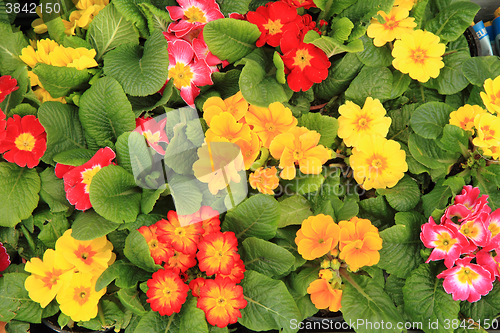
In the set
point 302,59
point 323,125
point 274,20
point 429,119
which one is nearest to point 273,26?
point 274,20

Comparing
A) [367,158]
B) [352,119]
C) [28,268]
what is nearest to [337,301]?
[367,158]

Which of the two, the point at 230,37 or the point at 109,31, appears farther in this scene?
the point at 109,31

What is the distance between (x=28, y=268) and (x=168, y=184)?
1.85 feet

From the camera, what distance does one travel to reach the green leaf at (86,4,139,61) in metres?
1.37

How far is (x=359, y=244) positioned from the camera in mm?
1170

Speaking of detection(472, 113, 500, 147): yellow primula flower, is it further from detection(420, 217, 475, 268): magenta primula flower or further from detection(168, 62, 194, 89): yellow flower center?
detection(168, 62, 194, 89): yellow flower center

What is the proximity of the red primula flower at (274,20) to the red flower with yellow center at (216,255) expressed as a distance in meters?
0.72

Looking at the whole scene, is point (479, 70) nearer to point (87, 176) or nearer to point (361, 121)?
point (361, 121)

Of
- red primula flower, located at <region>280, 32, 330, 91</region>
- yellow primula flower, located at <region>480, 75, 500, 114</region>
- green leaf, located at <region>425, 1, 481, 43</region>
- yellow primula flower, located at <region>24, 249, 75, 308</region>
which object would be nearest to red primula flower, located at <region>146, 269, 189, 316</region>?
yellow primula flower, located at <region>24, 249, 75, 308</region>

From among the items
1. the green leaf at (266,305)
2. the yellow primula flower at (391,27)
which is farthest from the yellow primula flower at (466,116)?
the green leaf at (266,305)

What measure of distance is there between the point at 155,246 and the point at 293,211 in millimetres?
501

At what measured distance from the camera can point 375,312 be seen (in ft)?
4.12

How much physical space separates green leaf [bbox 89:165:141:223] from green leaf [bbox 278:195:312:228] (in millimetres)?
514

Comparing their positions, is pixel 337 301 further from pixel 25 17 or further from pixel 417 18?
pixel 25 17
